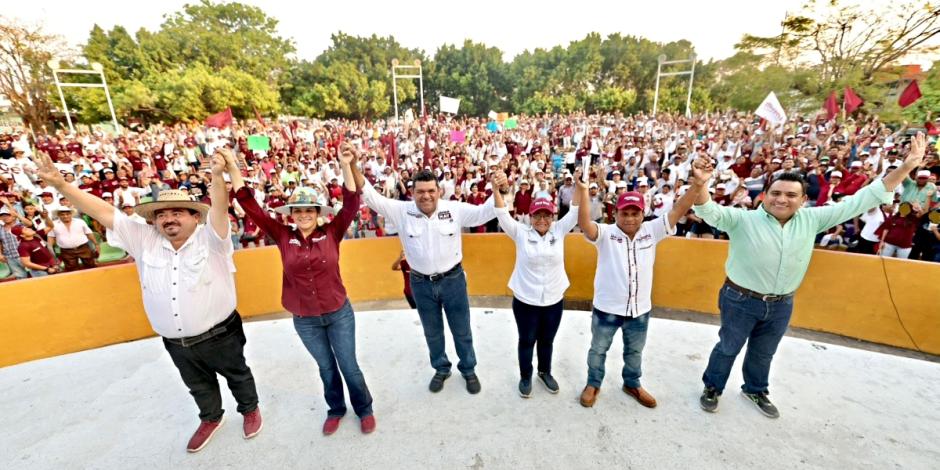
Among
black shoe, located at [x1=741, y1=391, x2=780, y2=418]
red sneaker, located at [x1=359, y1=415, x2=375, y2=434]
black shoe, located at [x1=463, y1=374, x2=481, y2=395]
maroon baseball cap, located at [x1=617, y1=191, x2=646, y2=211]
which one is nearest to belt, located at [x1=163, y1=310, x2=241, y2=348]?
red sneaker, located at [x1=359, y1=415, x2=375, y2=434]

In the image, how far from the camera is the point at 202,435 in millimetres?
2998

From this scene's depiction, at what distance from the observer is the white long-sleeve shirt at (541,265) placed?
3.06 metres

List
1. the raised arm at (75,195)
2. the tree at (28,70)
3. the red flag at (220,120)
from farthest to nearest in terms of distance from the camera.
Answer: the tree at (28,70), the red flag at (220,120), the raised arm at (75,195)

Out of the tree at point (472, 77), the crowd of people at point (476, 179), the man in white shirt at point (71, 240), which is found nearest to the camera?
the crowd of people at point (476, 179)

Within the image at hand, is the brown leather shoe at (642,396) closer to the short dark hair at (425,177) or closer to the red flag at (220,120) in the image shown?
the short dark hair at (425,177)

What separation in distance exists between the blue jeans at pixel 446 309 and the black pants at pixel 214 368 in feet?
4.53

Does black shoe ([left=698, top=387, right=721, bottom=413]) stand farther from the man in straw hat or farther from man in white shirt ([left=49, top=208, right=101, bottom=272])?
man in white shirt ([left=49, top=208, right=101, bottom=272])

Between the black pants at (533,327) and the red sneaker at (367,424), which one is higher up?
the black pants at (533,327)

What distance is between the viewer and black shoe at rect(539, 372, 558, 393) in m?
3.48

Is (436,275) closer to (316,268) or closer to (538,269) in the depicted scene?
(538,269)

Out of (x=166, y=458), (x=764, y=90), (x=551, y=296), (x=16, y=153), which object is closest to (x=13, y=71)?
(x=16, y=153)

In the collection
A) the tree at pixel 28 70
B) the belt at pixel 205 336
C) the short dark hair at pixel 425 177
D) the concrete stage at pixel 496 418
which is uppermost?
the tree at pixel 28 70

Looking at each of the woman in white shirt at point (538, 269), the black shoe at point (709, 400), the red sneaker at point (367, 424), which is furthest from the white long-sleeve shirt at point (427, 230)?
the black shoe at point (709, 400)

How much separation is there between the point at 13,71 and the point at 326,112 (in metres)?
21.1
